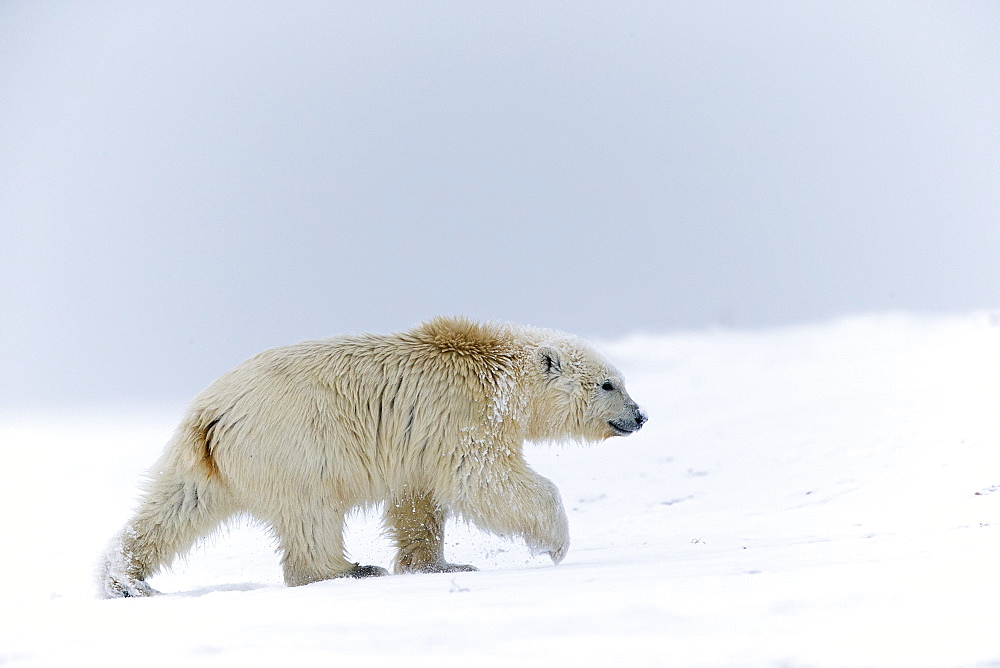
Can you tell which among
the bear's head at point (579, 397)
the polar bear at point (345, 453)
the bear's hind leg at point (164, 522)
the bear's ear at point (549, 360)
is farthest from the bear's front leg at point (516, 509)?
the bear's hind leg at point (164, 522)

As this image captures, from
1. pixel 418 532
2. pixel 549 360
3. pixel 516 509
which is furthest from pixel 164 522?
pixel 549 360

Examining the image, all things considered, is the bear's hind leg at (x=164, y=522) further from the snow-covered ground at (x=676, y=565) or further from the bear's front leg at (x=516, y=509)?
the bear's front leg at (x=516, y=509)

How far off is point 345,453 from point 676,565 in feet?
7.13

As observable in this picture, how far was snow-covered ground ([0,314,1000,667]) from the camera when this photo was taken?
3.10 meters

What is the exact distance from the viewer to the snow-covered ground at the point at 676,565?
3.10 m

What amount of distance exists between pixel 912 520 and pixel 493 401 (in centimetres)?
278

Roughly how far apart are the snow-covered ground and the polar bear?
0.44 metres

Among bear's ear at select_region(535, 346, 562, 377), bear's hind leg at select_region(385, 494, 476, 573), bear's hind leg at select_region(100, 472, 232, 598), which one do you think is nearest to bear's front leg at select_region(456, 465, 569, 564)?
Answer: bear's hind leg at select_region(385, 494, 476, 573)

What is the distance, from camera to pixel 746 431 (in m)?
12.3

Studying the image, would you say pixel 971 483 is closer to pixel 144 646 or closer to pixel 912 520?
pixel 912 520

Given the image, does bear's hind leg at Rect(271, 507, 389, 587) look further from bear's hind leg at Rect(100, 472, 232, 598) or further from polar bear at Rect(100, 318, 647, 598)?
bear's hind leg at Rect(100, 472, 232, 598)

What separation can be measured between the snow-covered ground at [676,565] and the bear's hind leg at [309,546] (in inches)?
18.6

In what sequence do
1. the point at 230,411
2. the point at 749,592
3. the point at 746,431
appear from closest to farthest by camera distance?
1. the point at 749,592
2. the point at 230,411
3. the point at 746,431

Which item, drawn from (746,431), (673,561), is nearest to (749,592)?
(673,561)
